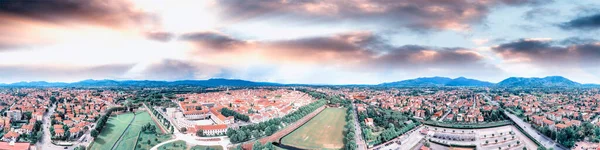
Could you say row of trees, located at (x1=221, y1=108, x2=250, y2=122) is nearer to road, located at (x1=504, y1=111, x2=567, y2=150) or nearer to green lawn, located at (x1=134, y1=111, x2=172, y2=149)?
green lawn, located at (x1=134, y1=111, x2=172, y2=149)

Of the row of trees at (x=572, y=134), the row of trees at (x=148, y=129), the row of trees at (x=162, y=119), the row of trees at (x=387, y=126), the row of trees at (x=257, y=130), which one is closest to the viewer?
the row of trees at (x=572, y=134)

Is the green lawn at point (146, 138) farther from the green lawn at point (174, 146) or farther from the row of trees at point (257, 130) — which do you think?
the row of trees at point (257, 130)

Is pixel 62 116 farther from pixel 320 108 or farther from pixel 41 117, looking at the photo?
pixel 320 108

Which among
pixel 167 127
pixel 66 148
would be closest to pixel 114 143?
pixel 66 148

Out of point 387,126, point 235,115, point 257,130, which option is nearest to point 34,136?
point 257,130

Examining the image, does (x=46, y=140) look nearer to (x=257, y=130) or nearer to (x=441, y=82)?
(x=257, y=130)

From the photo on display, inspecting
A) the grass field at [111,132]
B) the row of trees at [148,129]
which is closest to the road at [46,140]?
the grass field at [111,132]

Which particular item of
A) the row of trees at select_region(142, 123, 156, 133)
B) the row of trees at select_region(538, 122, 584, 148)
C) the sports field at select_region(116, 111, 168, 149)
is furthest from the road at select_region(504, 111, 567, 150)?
the row of trees at select_region(142, 123, 156, 133)
